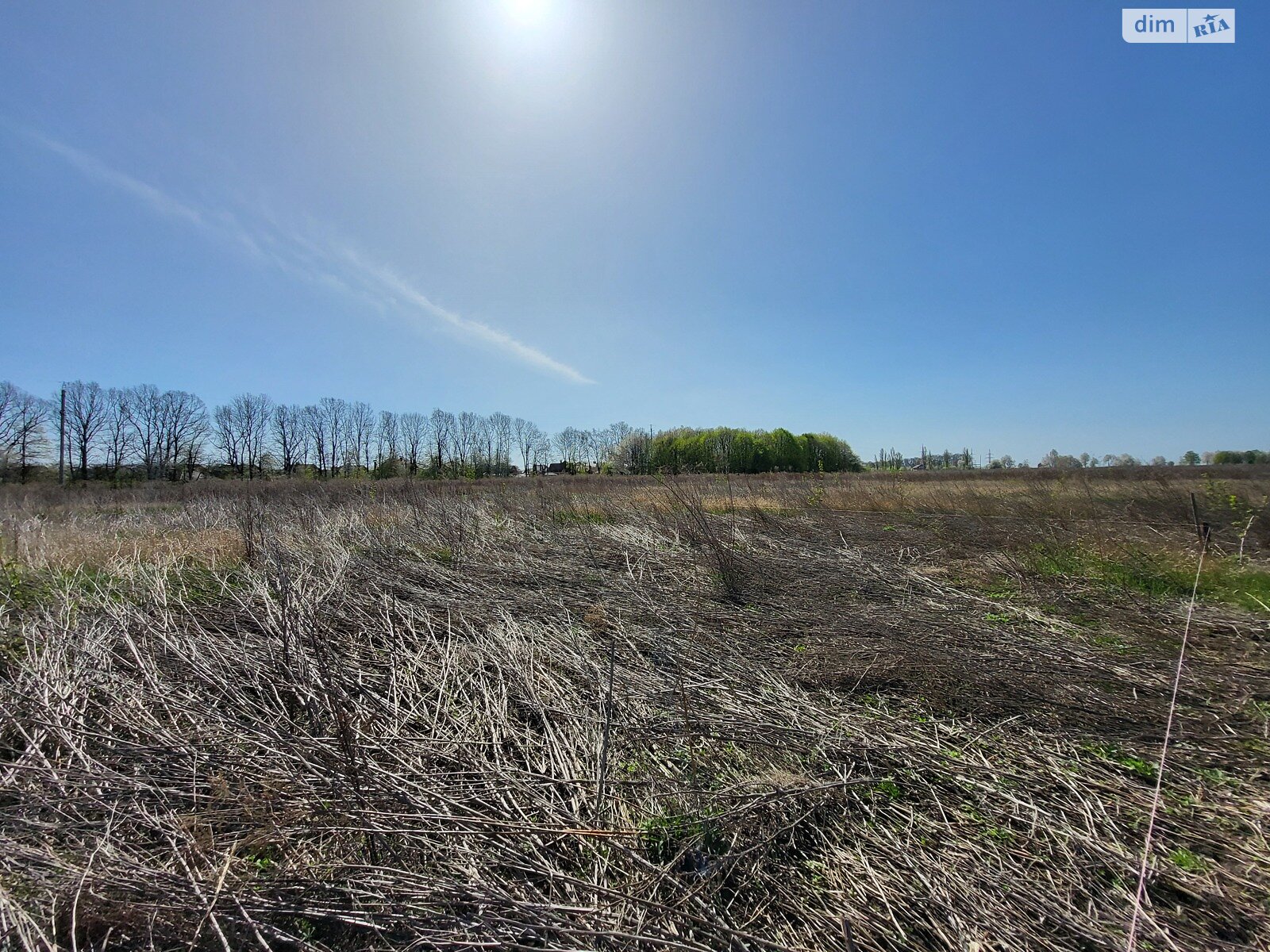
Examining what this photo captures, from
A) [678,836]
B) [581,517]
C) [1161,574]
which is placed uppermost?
[581,517]

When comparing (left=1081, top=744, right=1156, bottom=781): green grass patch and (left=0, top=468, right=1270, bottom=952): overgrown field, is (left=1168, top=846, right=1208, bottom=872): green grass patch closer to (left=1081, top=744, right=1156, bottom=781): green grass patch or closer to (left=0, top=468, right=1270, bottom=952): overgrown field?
(left=0, top=468, right=1270, bottom=952): overgrown field

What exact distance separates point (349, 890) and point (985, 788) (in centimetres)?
236

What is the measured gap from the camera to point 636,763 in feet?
7.26

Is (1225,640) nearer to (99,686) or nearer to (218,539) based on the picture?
(99,686)

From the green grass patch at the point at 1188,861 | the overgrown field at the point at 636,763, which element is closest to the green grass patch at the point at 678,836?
the overgrown field at the point at 636,763

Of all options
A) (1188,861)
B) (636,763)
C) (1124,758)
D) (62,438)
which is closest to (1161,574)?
(1124,758)

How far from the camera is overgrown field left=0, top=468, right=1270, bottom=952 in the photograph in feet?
4.79

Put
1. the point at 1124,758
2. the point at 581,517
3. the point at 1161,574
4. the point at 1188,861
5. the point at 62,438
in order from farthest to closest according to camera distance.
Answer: the point at 62,438, the point at 581,517, the point at 1161,574, the point at 1124,758, the point at 1188,861

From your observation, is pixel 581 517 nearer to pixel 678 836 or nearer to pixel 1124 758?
pixel 678 836

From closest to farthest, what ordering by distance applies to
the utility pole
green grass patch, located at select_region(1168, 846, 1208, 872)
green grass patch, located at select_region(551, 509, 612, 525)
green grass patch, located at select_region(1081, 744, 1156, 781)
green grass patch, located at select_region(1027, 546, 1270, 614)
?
green grass patch, located at select_region(1168, 846, 1208, 872)
green grass patch, located at select_region(1081, 744, 1156, 781)
green grass patch, located at select_region(1027, 546, 1270, 614)
green grass patch, located at select_region(551, 509, 612, 525)
the utility pole

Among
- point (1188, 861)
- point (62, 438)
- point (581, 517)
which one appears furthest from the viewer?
point (62, 438)

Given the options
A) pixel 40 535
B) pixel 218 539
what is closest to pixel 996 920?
pixel 218 539

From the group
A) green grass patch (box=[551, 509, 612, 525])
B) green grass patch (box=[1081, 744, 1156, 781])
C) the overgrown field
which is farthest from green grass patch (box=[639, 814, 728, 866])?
green grass patch (box=[551, 509, 612, 525])

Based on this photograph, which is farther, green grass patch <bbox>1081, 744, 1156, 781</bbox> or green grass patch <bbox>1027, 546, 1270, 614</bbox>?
green grass patch <bbox>1027, 546, 1270, 614</bbox>
